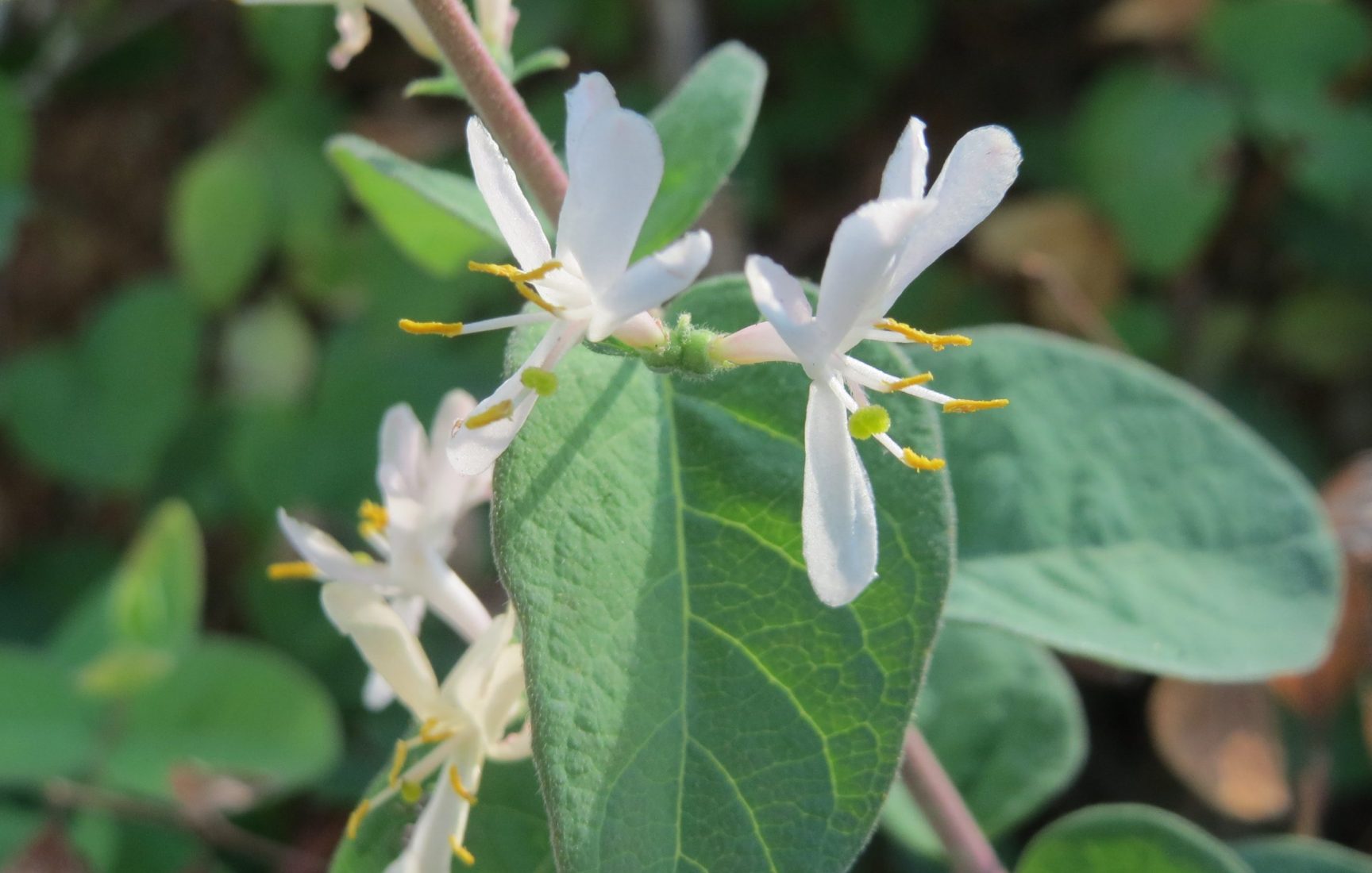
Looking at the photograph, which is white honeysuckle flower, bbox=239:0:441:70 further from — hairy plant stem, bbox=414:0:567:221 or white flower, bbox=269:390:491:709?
white flower, bbox=269:390:491:709

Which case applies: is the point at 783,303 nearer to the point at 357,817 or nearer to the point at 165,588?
the point at 357,817

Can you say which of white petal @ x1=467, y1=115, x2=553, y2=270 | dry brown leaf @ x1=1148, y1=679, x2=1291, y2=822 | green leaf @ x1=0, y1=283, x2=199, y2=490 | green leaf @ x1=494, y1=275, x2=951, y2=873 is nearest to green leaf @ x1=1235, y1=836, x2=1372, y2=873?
dry brown leaf @ x1=1148, y1=679, x2=1291, y2=822

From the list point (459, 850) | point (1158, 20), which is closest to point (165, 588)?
point (459, 850)

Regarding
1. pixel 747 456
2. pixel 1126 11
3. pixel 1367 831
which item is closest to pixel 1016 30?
pixel 1126 11

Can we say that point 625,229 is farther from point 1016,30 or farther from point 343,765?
point 1016,30

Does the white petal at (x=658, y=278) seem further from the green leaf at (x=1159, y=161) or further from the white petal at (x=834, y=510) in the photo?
the green leaf at (x=1159, y=161)


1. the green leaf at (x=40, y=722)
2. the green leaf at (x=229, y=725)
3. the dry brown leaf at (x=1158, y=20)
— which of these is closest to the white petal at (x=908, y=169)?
the green leaf at (x=229, y=725)
